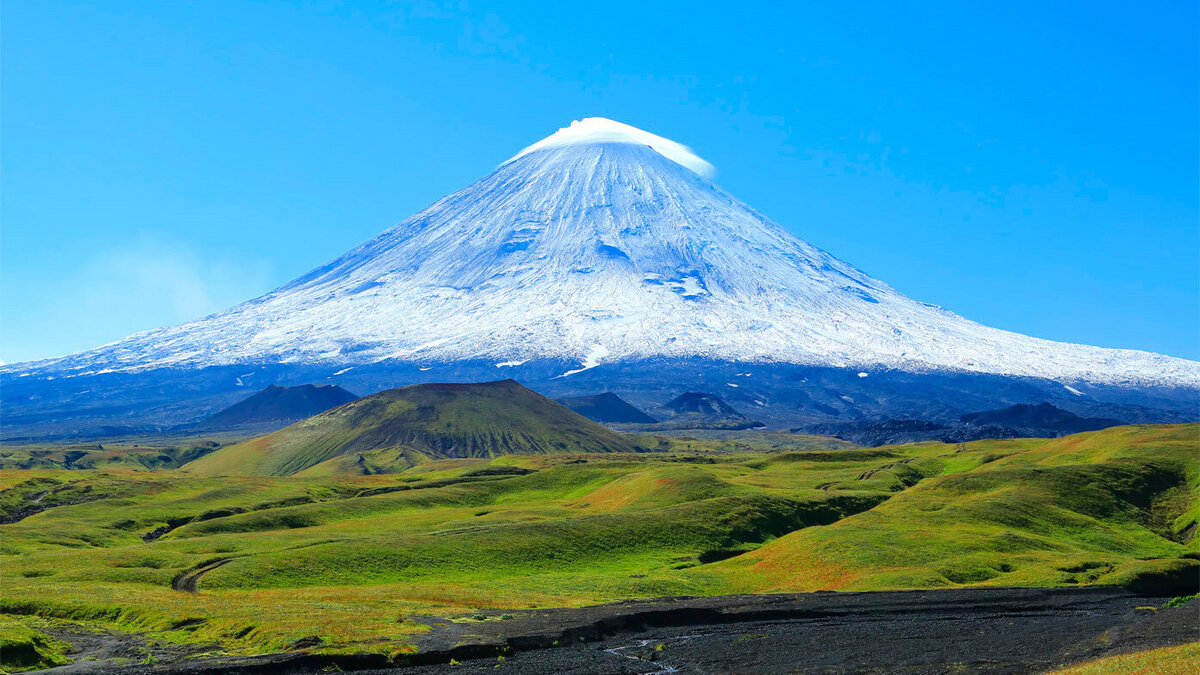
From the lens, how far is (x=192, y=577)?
7544 cm

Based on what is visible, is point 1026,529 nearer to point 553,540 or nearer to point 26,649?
point 553,540

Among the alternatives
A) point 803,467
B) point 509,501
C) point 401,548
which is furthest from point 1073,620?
point 803,467

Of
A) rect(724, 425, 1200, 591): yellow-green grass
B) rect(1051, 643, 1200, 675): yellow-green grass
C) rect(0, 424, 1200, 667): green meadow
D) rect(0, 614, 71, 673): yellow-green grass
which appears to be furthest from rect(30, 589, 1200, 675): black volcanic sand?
rect(724, 425, 1200, 591): yellow-green grass

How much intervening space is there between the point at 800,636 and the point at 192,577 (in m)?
51.8

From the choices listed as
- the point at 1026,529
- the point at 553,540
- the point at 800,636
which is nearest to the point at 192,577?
the point at 553,540

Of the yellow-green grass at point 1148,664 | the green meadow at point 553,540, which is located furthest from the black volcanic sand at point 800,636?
the green meadow at point 553,540

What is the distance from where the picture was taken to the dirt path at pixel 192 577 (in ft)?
234

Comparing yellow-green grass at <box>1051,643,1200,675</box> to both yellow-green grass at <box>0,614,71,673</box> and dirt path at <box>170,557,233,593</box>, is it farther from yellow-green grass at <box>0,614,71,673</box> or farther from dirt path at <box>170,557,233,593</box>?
dirt path at <box>170,557,233,593</box>

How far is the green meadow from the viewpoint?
59531mm

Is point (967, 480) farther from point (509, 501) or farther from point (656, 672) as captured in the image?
point (656, 672)

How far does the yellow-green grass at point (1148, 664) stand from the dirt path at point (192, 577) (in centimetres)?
6217

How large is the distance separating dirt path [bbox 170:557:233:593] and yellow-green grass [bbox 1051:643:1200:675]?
204 feet

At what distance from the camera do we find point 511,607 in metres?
62.8

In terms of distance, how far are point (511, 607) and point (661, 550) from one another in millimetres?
29635
